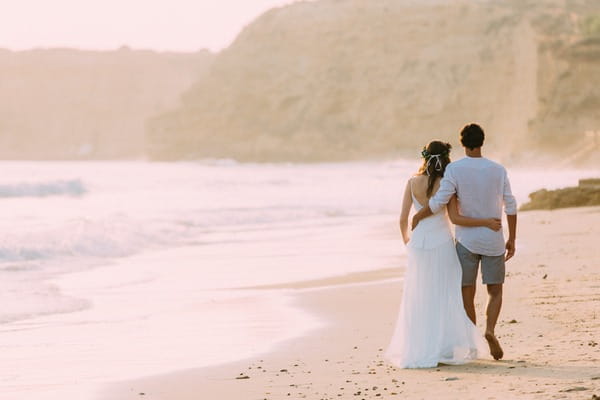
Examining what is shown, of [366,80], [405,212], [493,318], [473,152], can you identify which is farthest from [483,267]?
[366,80]

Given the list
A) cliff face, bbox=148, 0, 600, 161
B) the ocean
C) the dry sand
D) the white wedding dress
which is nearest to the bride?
the white wedding dress

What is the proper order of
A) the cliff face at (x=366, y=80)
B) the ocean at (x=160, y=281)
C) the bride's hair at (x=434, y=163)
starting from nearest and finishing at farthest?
the bride's hair at (x=434, y=163)
the ocean at (x=160, y=281)
the cliff face at (x=366, y=80)

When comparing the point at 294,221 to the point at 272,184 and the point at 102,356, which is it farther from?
the point at 272,184

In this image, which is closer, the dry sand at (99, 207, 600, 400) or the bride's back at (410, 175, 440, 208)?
the dry sand at (99, 207, 600, 400)

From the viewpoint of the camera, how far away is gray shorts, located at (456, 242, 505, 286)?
6340 mm

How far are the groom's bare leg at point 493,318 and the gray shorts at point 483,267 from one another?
75 millimetres

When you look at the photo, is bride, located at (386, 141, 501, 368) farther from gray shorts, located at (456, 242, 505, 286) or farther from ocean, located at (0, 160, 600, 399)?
ocean, located at (0, 160, 600, 399)

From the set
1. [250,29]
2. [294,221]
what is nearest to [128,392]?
[294,221]

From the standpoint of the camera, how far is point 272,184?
51.7 meters

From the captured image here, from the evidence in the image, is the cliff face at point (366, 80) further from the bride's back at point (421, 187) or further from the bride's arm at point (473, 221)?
the bride's arm at point (473, 221)

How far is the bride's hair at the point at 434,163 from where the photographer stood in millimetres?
6461

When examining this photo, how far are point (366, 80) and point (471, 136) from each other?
104m

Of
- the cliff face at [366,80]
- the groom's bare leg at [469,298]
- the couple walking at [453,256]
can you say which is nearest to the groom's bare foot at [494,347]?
the couple walking at [453,256]

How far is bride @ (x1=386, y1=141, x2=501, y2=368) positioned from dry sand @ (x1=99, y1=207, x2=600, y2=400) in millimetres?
107
